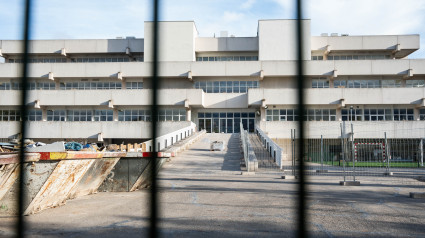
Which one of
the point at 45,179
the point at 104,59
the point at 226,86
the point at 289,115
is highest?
the point at 104,59

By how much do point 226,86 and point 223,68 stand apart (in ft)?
9.20

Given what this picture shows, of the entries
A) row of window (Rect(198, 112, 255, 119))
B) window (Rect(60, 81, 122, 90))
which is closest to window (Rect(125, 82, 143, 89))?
window (Rect(60, 81, 122, 90))

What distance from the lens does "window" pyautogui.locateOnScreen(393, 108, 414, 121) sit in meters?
43.9

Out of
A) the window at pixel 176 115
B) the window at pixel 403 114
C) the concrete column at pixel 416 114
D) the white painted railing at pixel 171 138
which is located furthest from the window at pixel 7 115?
the concrete column at pixel 416 114

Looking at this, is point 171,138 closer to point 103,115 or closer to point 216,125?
point 216,125

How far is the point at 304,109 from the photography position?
2.01 meters

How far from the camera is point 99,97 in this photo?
1729 inches

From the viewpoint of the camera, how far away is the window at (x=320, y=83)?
46.3m

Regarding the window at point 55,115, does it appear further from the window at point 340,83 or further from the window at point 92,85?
the window at point 340,83

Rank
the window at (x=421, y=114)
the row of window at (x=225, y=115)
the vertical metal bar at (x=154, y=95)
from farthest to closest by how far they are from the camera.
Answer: the row of window at (x=225, y=115), the window at (x=421, y=114), the vertical metal bar at (x=154, y=95)

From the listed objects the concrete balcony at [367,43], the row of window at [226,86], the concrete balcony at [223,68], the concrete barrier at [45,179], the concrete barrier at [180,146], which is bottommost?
the concrete barrier at [45,179]

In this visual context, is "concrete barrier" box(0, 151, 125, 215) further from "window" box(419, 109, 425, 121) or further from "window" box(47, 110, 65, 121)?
"window" box(419, 109, 425, 121)

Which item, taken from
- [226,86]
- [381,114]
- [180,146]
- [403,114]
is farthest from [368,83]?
[180,146]

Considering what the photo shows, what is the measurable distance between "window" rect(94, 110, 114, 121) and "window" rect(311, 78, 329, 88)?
24.1 m
